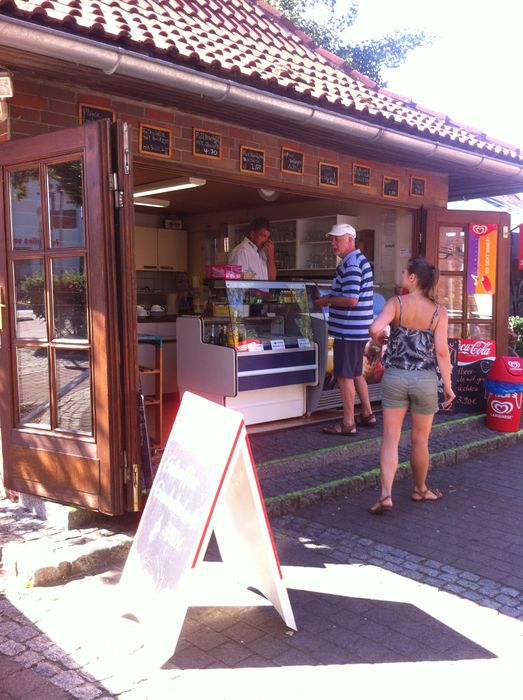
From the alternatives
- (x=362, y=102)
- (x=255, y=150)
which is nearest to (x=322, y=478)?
(x=255, y=150)

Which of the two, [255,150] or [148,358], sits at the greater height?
[255,150]

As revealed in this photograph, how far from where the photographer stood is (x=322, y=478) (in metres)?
5.49

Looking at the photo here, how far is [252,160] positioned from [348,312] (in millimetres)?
1717

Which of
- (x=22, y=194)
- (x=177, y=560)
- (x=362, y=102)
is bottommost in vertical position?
(x=177, y=560)

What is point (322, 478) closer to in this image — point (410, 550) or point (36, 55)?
point (410, 550)

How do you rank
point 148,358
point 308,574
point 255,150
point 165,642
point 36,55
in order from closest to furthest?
1. point 165,642
2. point 308,574
3. point 36,55
4. point 255,150
5. point 148,358

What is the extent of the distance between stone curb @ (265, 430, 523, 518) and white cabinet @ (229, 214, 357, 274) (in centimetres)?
417

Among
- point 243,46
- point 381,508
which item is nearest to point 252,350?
point 381,508

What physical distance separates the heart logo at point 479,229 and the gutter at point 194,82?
1296 millimetres

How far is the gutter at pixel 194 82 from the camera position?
3936 millimetres

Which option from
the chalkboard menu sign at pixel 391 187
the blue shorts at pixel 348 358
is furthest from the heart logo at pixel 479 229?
the blue shorts at pixel 348 358

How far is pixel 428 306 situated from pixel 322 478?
5.60ft

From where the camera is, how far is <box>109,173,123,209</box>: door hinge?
4121mm

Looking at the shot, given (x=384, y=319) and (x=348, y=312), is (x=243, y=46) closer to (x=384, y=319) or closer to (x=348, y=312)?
(x=348, y=312)
